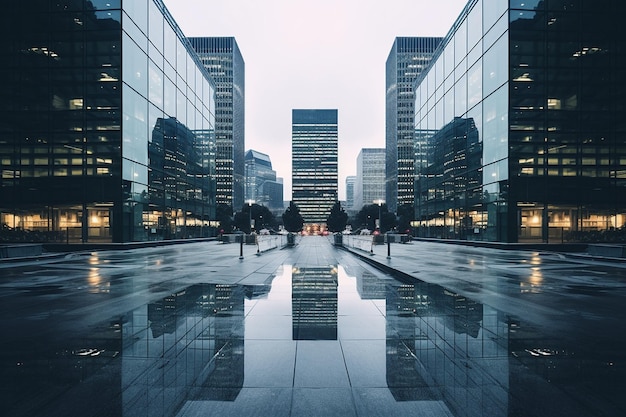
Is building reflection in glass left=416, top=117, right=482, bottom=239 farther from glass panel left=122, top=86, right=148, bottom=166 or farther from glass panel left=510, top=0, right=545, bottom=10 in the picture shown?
glass panel left=122, top=86, right=148, bottom=166

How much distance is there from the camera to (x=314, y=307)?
29.0 feet

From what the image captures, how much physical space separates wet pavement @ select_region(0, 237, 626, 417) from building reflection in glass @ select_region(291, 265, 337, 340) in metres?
0.06

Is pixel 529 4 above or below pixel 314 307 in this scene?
above

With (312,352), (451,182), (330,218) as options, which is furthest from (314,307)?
(330,218)

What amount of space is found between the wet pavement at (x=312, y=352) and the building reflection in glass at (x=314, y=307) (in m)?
0.06

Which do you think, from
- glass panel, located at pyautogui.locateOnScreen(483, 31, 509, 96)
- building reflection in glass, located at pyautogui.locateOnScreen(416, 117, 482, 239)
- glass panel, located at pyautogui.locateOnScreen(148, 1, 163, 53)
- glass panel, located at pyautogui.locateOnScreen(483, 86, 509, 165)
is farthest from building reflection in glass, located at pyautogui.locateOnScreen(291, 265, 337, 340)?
glass panel, located at pyautogui.locateOnScreen(148, 1, 163, 53)

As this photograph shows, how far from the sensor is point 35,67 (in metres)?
34.8

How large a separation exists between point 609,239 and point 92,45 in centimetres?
5710

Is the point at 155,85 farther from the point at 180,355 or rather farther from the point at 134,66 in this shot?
the point at 180,355

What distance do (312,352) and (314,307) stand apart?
3.27 metres

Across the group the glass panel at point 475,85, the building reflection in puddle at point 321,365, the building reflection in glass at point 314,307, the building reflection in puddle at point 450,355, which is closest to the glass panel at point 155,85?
the building reflection in glass at point 314,307

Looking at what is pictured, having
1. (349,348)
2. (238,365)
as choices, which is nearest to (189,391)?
(238,365)

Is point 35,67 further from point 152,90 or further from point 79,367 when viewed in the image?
point 79,367

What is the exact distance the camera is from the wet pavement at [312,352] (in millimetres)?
3908
